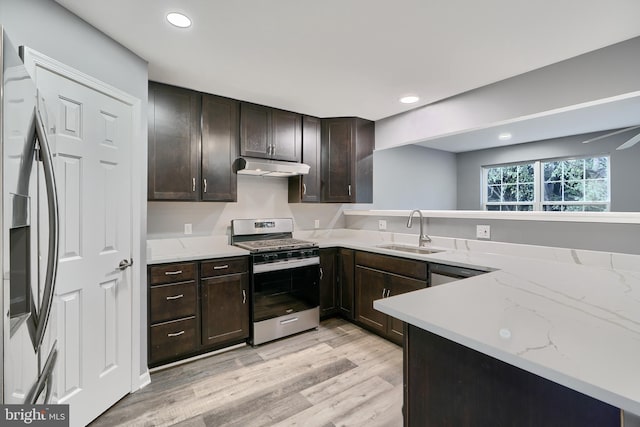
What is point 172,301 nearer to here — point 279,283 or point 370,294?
point 279,283

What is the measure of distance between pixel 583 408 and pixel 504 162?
5.73m

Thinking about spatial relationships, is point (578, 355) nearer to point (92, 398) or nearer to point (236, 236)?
point (92, 398)

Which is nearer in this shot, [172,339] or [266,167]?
[172,339]

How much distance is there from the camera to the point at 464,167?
239 inches

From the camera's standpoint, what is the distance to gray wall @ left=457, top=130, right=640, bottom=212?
4211 mm

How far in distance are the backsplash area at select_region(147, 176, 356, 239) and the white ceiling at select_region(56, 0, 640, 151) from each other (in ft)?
3.62

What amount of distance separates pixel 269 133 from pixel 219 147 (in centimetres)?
56

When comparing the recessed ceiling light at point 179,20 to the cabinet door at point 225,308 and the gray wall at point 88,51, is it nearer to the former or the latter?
the gray wall at point 88,51

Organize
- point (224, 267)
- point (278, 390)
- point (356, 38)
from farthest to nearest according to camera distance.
→ point (224, 267), point (278, 390), point (356, 38)

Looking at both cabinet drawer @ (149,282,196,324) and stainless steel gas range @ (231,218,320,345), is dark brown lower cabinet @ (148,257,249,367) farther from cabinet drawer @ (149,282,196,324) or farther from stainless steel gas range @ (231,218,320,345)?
stainless steel gas range @ (231,218,320,345)

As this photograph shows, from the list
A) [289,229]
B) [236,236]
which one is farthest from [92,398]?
[289,229]

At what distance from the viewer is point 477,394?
89 centimetres

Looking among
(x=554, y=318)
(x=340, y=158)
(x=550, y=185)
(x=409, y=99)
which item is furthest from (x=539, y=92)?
(x=550, y=185)

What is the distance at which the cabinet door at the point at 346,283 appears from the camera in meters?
3.13
